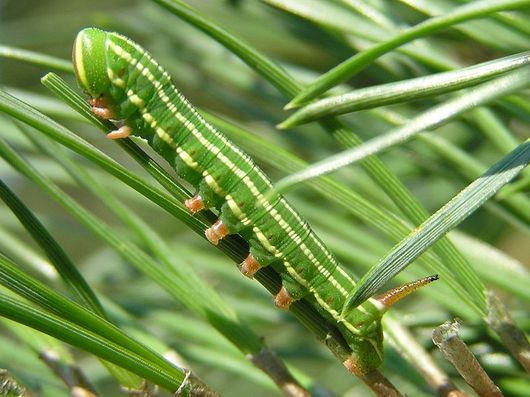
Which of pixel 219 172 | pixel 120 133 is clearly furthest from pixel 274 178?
pixel 120 133

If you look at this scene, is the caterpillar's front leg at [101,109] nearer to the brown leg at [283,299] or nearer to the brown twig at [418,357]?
the brown leg at [283,299]

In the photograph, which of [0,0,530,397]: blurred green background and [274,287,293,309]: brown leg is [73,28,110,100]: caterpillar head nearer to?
[0,0,530,397]: blurred green background

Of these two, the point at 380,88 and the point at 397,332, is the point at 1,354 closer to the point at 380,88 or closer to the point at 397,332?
the point at 397,332

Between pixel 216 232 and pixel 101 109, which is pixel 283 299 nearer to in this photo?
pixel 216 232

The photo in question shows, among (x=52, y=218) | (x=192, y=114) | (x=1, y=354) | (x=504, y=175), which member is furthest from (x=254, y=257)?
(x=52, y=218)

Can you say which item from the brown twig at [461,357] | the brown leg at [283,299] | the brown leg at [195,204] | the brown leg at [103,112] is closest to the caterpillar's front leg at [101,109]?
the brown leg at [103,112]
